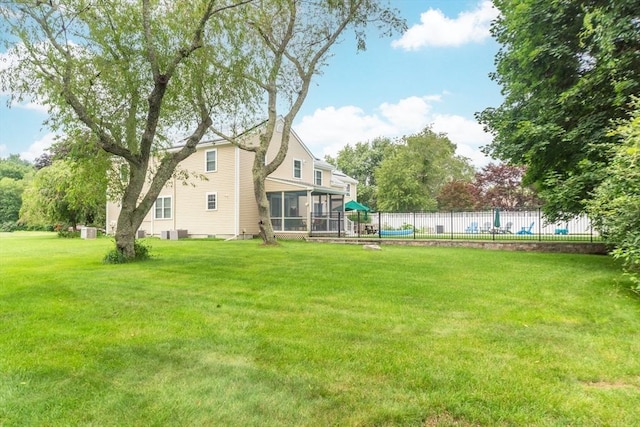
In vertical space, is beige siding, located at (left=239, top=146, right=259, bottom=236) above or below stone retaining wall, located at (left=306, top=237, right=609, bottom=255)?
above

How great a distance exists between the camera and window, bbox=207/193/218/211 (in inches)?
835

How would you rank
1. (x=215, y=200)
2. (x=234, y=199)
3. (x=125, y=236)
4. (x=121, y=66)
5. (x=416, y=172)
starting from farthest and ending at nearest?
(x=416, y=172), (x=215, y=200), (x=234, y=199), (x=125, y=236), (x=121, y=66)

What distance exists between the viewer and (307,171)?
24.6 metres

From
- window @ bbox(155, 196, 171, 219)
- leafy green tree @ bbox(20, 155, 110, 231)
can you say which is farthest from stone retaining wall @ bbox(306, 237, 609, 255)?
leafy green tree @ bbox(20, 155, 110, 231)

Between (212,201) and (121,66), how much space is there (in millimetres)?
12685

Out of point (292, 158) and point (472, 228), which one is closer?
point (472, 228)

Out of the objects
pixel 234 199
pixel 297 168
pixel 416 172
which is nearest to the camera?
pixel 234 199

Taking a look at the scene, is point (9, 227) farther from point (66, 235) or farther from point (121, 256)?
point (121, 256)

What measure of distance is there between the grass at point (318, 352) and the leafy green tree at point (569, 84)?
373 centimetres

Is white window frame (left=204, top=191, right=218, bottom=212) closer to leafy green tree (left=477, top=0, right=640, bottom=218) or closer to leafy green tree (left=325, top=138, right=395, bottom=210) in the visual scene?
leafy green tree (left=477, top=0, right=640, bottom=218)

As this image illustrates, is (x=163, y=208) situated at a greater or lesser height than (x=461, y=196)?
lesser

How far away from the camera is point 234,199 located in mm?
20391

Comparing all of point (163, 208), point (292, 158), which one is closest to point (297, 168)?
point (292, 158)

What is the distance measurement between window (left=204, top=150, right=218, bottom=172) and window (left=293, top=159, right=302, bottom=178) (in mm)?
4745
